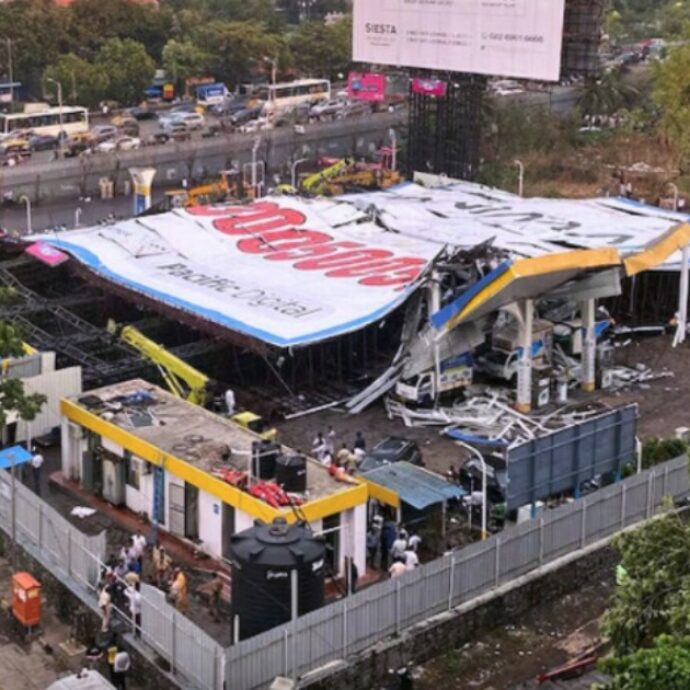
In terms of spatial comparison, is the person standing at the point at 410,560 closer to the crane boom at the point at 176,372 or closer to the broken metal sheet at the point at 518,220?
the crane boom at the point at 176,372

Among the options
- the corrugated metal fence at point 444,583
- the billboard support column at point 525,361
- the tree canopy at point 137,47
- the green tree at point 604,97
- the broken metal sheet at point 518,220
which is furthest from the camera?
the tree canopy at point 137,47

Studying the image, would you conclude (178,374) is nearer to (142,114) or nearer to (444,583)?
(444,583)

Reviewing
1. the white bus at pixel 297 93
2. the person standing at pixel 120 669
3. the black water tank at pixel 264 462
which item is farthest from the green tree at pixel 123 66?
the person standing at pixel 120 669

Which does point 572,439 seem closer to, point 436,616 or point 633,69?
point 436,616

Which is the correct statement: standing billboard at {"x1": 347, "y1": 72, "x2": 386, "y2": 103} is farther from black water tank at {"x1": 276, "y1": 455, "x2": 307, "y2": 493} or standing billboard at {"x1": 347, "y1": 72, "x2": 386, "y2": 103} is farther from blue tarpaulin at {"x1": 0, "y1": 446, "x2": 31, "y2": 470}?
black water tank at {"x1": 276, "y1": 455, "x2": 307, "y2": 493}

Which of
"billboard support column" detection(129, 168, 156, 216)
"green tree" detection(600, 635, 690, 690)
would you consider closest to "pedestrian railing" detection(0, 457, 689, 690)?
"green tree" detection(600, 635, 690, 690)

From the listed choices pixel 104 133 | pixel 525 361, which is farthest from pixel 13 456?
pixel 104 133
